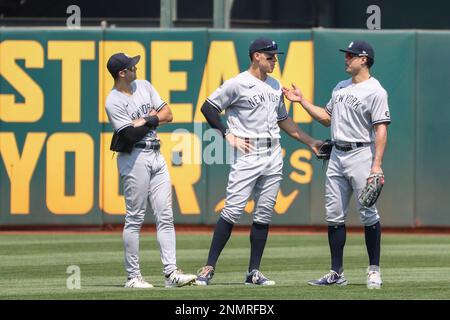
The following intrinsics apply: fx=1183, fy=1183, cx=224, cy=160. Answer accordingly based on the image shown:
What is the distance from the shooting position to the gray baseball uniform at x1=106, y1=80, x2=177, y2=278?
9.86m

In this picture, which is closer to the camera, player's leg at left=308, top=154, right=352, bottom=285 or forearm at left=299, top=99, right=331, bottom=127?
player's leg at left=308, top=154, right=352, bottom=285

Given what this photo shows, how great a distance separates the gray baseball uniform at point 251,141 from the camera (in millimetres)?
10227

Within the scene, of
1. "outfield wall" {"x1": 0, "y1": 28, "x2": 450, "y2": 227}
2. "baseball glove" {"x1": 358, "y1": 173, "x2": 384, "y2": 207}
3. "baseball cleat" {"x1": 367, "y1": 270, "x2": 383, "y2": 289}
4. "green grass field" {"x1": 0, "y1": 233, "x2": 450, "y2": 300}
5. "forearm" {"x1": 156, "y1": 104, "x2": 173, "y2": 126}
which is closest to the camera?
"green grass field" {"x1": 0, "y1": 233, "x2": 450, "y2": 300}

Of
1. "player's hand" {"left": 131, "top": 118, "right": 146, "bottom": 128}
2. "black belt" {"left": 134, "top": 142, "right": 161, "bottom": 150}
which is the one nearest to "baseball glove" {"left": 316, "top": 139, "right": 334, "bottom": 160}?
"black belt" {"left": 134, "top": 142, "right": 161, "bottom": 150}

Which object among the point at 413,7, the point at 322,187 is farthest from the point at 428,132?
the point at 413,7

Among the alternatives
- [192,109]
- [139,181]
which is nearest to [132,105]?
[139,181]

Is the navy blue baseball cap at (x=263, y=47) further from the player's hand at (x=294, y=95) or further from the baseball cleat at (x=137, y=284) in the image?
the baseball cleat at (x=137, y=284)

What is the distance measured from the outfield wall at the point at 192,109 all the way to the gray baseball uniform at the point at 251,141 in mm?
6437

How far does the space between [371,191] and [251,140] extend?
1.22m

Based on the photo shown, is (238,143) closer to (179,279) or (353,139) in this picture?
(353,139)

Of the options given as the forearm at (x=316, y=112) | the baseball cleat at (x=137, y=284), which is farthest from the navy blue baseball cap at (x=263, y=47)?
the baseball cleat at (x=137, y=284)

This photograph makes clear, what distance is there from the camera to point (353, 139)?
9898 millimetres

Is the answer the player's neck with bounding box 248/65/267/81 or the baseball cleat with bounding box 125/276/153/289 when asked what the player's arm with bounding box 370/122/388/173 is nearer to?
the player's neck with bounding box 248/65/267/81
